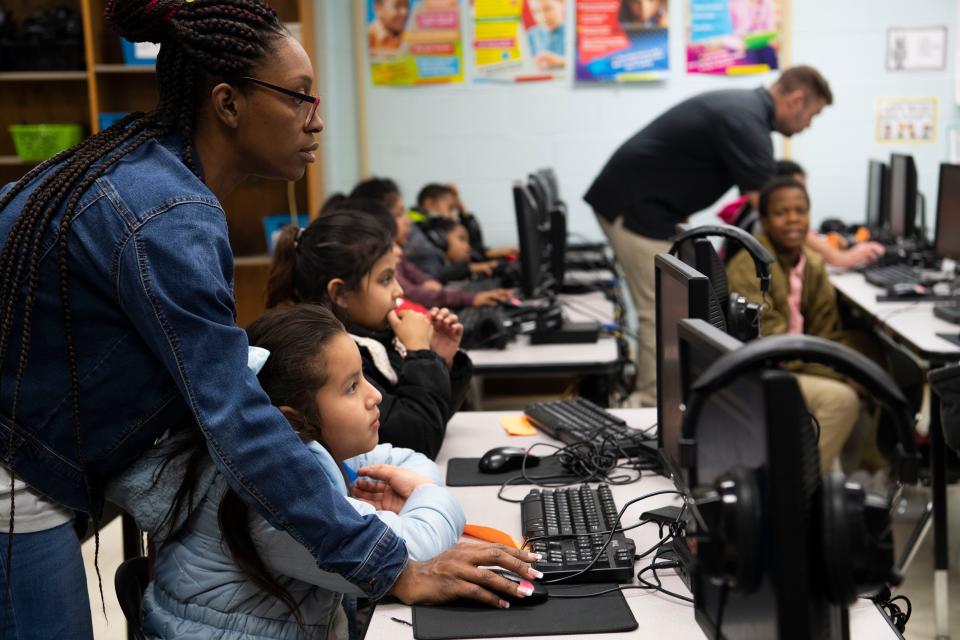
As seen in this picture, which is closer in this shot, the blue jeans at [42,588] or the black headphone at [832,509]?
the black headphone at [832,509]

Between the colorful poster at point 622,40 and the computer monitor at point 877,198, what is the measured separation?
3.98 feet

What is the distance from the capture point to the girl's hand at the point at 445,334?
227 cm

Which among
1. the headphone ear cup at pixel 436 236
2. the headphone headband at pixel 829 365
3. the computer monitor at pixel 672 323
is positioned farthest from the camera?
the headphone ear cup at pixel 436 236

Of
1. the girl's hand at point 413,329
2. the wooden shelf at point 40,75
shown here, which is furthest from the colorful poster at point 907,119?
the girl's hand at point 413,329

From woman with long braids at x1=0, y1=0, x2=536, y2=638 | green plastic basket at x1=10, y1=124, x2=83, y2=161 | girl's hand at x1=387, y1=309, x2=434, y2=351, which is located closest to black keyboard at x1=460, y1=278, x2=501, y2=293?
girl's hand at x1=387, y1=309, x2=434, y2=351

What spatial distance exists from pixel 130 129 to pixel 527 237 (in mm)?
2170

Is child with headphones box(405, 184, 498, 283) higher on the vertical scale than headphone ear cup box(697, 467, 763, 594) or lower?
lower

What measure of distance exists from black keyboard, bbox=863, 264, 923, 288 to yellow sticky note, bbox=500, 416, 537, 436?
7.31 ft

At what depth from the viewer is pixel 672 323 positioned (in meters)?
1.57

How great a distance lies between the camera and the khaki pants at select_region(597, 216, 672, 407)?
4.30 m

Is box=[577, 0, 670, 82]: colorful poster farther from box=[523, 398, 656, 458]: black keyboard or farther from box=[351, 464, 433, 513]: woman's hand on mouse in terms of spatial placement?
box=[351, 464, 433, 513]: woman's hand on mouse

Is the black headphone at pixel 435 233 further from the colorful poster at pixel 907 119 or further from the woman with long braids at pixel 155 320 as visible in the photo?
the woman with long braids at pixel 155 320

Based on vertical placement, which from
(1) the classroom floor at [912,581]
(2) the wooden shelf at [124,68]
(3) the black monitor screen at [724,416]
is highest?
(2) the wooden shelf at [124,68]

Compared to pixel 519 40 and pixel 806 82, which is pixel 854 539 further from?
pixel 519 40
